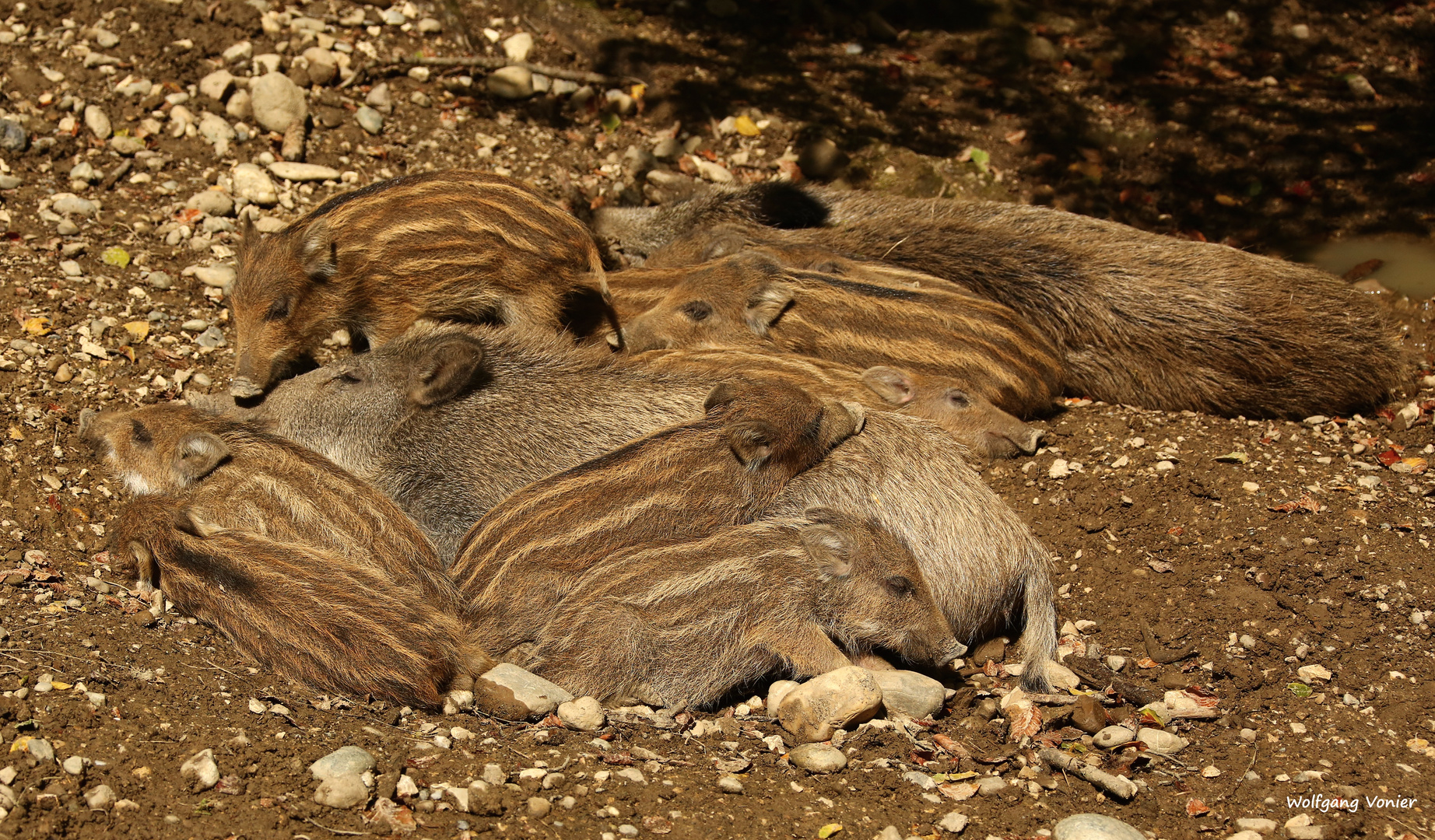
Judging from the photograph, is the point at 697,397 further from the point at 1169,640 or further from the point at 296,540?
the point at 1169,640

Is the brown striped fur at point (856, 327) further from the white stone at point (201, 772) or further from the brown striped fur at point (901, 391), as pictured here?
the white stone at point (201, 772)

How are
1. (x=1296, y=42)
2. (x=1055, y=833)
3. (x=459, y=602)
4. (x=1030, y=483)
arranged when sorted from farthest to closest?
(x=1296, y=42) → (x=1030, y=483) → (x=459, y=602) → (x=1055, y=833)

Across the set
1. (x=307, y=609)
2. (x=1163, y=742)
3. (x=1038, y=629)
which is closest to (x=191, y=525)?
(x=307, y=609)

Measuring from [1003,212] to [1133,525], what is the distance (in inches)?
93.5

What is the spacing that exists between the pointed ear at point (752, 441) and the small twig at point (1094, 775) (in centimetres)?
145

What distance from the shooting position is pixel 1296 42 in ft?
25.7

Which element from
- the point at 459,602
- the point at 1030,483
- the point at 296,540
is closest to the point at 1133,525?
the point at 1030,483

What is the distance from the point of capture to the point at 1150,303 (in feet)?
18.4

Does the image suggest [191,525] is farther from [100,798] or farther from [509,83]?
[509,83]

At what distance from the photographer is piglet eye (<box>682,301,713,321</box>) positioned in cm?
→ 545

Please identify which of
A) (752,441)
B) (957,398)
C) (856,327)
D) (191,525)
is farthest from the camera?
(856,327)

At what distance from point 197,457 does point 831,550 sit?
249cm

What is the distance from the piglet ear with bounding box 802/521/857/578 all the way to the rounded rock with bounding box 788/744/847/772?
0.76 metres

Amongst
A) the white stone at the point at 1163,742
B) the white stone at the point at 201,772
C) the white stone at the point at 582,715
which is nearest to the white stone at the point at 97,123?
the white stone at the point at 201,772
